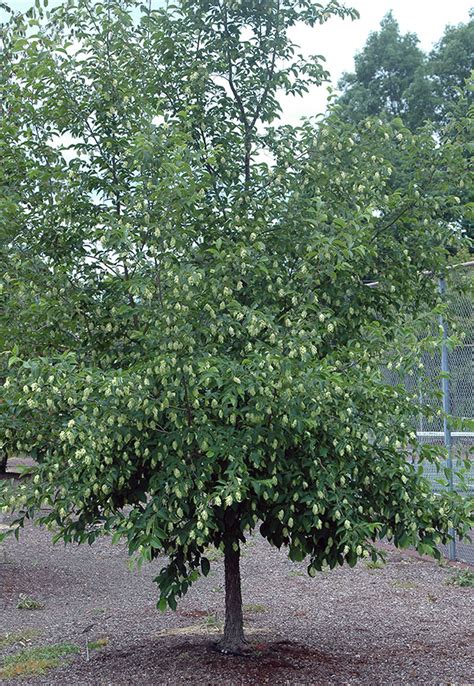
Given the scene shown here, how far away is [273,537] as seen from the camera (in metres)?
5.27

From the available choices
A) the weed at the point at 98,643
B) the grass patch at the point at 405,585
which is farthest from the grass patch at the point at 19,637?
the grass patch at the point at 405,585

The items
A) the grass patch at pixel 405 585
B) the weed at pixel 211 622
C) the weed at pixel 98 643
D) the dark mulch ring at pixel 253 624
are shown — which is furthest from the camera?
the grass patch at pixel 405 585

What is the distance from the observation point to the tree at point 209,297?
447 centimetres

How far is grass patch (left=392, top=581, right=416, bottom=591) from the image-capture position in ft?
29.5

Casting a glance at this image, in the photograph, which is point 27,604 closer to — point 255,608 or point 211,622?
point 211,622

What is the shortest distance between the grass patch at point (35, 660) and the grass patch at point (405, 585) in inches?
141

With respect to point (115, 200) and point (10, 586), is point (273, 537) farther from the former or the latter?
point (10, 586)

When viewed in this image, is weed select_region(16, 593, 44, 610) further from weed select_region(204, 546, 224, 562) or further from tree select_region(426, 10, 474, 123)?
tree select_region(426, 10, 474, 123)

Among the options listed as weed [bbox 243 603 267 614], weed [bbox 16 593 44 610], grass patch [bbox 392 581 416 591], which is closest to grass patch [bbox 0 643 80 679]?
weed [bbox 16 593 44 610]

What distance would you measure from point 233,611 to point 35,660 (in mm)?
1566

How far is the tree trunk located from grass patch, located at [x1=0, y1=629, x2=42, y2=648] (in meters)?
1.86

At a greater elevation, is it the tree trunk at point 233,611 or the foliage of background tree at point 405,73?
the foliage of background tree at point 405,73

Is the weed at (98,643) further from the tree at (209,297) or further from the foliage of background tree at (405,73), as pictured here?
the foliage of background tree at (405,73)

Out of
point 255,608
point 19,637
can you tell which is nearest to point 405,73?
point 255,608
